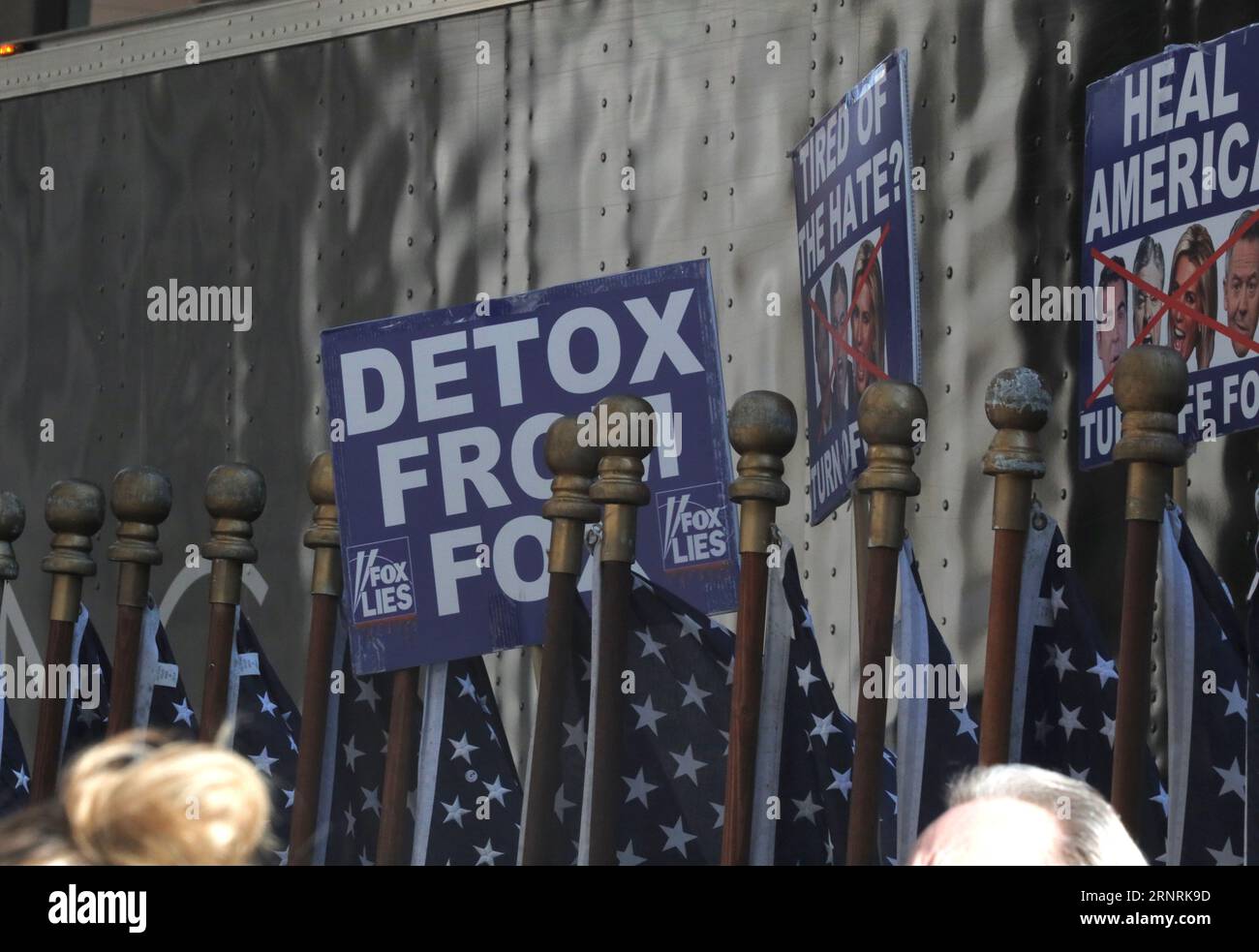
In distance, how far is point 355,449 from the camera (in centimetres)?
423

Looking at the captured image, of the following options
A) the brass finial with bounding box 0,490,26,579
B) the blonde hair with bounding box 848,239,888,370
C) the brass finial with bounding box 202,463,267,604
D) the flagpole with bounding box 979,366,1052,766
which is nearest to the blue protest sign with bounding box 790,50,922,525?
the blonde hair with bounding box 848,239,888,370

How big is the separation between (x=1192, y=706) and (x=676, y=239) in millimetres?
2115

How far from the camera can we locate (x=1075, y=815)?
6.68 ft

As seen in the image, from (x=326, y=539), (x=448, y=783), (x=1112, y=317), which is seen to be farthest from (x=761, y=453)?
(x=326, y=539)

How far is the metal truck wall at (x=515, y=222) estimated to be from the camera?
4098 mm

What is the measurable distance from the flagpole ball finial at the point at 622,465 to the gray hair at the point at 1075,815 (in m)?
1.43

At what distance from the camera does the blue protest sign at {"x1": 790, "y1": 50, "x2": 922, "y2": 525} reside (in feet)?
11.4

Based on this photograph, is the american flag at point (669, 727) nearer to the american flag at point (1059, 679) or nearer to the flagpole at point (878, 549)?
the flagpole at point (878, 549)

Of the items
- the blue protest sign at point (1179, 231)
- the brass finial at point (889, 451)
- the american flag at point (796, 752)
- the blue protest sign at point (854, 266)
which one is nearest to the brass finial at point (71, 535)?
the blue protest sign at point (854, 266)

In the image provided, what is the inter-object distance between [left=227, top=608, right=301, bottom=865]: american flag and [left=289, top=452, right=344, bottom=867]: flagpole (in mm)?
189

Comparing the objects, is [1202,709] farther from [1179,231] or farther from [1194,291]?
[1179,231]

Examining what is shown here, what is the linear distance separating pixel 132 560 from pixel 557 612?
1.24 meters
